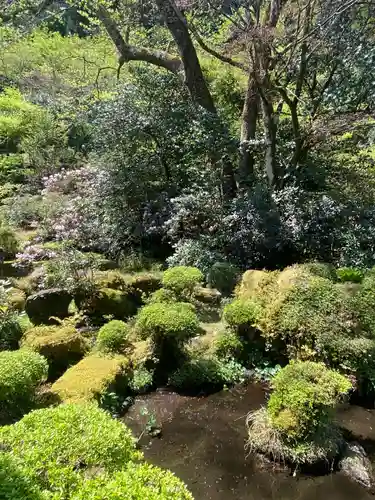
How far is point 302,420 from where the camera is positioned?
14.5 feet

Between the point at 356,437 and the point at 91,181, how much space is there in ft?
26.1

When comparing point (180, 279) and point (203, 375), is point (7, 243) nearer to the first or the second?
point (180, 279)

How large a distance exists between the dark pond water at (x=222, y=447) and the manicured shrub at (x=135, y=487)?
5.97 ft

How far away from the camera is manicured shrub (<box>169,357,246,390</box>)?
230 inches

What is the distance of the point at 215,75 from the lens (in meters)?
13.2

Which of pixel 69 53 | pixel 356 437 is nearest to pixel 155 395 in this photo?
pixel 356 437

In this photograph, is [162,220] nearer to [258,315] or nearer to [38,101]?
[258,315]

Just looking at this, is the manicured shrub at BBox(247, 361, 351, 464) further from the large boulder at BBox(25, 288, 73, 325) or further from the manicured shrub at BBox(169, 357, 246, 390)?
the large boulder at BBox(25, 288, 73, 325)

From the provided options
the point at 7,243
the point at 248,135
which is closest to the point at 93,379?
the point at 7,243

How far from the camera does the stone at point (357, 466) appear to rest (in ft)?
14.0

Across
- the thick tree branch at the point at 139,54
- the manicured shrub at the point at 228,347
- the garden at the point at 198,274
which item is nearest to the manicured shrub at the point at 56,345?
the garden at the point at 198,274

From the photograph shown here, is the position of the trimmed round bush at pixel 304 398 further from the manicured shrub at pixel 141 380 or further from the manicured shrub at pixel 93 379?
the manicured shrub at pixel 93 379

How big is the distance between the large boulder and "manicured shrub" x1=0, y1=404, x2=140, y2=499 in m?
3.73

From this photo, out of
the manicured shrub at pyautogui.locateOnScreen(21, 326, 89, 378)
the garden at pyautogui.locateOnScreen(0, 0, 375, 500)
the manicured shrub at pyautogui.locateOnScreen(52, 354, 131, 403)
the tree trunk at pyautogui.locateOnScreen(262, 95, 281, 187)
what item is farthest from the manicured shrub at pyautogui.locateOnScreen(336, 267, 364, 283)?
the manicured shrub at pyautogui.locateOnScreen(21, 326, 89, 378)
